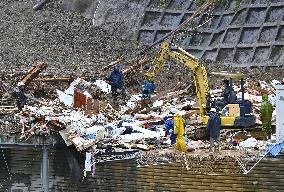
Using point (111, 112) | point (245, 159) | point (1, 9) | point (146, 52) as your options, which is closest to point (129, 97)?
point (111, 112)

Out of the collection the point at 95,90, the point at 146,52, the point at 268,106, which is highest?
the point at 146,52

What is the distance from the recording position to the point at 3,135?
1795 centimetres

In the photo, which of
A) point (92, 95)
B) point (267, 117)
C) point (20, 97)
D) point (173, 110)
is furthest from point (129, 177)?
point (92, 95)

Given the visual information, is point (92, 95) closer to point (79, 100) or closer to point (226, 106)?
point (79, 100)

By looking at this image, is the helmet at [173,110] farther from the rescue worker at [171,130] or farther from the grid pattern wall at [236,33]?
the grid pattern wall at [236,33]

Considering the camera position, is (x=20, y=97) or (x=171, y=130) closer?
(x=171, y=130)

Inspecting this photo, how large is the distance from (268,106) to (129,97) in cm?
786

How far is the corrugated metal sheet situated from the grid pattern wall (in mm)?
13063

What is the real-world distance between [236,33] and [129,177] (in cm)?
1503

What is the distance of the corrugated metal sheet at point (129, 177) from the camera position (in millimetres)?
15266

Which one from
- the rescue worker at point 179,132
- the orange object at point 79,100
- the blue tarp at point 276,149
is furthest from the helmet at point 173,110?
the blue tarp at point 276,149

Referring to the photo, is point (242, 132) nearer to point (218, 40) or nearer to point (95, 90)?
point (95, 90)

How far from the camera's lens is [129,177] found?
16.5m

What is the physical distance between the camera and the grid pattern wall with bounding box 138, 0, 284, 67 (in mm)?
28906
